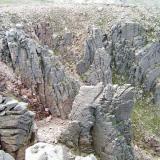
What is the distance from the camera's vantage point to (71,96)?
58.1 meters

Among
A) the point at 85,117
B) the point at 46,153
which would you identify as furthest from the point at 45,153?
the point at 85,117

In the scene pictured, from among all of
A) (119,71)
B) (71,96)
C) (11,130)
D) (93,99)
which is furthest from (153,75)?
(11,130)

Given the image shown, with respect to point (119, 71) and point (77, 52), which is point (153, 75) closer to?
point (119, 71)

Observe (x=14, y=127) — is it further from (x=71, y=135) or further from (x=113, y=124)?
(x=113, y=124)

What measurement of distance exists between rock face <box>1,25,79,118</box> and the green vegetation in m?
9.14

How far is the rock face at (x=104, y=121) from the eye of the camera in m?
47.4

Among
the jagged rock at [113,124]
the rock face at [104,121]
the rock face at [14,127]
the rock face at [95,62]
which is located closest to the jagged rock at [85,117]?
the rock face at [104,121]

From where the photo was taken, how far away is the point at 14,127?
41906mm

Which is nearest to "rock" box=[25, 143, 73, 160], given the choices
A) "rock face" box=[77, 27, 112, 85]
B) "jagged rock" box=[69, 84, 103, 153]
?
"jagged rock" box=[69, 84, 103, 153]

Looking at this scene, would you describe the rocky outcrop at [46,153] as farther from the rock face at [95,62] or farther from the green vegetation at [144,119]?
the rock face at [95,62]

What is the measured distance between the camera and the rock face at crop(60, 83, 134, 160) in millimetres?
47438

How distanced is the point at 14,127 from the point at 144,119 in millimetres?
28063

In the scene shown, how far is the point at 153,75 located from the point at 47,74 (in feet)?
69.8

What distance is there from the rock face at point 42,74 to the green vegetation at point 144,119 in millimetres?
9144
